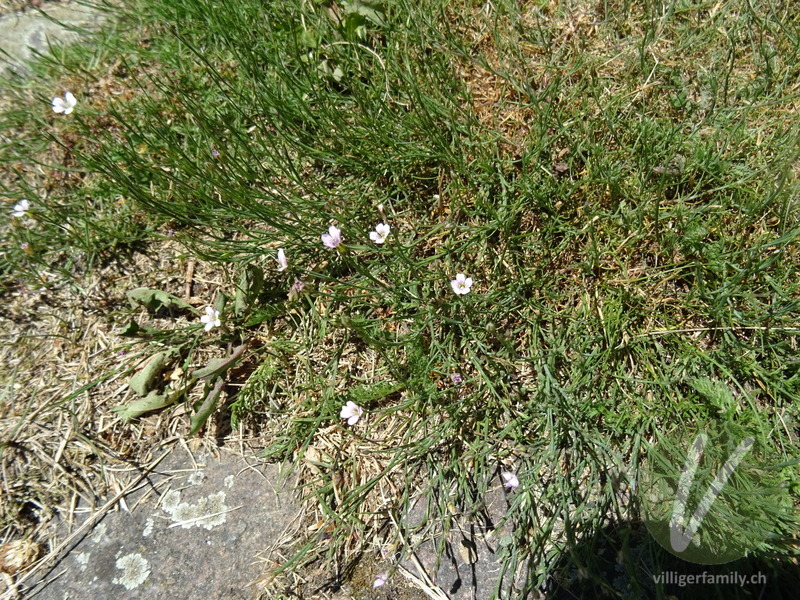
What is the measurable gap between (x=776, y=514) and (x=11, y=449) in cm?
296

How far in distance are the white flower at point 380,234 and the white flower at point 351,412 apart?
0.67 meters

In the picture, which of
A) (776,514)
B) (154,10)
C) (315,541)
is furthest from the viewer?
(154,10)

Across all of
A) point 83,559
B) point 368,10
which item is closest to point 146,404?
point 83,559

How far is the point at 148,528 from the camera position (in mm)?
2291

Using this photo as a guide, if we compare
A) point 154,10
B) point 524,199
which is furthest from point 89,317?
point 524,199

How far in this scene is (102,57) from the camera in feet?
10.5

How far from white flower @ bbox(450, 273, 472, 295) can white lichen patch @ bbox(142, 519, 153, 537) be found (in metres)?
1.56

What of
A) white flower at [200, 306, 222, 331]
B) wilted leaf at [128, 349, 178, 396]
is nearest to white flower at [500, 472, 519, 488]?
white flower at [200, 306, 222, 331]

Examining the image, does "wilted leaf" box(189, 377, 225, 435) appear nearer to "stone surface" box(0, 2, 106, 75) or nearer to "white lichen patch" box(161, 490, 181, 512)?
"white lichen patch" box(161, 490, 181, 512)

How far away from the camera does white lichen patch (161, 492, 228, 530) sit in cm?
226

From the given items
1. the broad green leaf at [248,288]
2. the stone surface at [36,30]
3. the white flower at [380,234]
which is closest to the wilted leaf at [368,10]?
the white flower at [380,234]

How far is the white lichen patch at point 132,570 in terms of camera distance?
2188 millimetres

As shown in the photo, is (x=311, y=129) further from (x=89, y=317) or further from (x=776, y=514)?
(x=776, y=514)

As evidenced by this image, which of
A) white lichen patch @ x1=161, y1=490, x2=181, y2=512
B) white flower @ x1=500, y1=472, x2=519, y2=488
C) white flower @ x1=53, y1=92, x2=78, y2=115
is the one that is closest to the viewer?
white flower @ x1=500, y1=472, x2=519, y2=488
